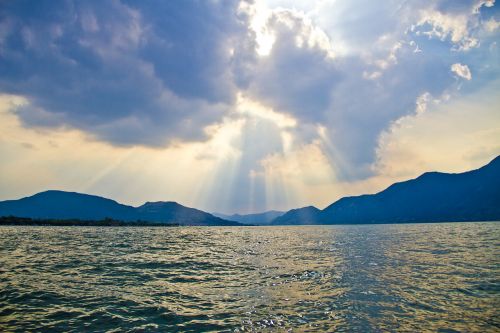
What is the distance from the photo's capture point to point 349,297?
2309cm

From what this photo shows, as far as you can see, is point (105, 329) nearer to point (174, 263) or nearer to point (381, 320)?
point (381, 320)

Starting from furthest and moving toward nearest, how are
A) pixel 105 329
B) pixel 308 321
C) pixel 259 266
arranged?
pixel 259 266 → pixel 308 321 → pixel 105 329

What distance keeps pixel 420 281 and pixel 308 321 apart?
1663 cm

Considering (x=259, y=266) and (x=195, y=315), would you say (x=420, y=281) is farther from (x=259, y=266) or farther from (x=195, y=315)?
(x=195, y=315)

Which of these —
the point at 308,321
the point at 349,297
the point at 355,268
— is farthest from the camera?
the point at 355,268

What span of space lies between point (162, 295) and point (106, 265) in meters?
18.4

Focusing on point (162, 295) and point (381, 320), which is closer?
point (381, 320)

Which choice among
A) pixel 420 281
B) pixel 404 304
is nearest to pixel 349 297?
pixel 404 304

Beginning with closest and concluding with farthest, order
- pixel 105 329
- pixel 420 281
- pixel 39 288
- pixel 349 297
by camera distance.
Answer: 1. pixel 105 329
2. pixel 349 297
3. pixel 39 288
4. pixel 420 281

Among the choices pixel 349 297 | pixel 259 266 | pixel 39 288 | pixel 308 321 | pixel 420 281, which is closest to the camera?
pixel 308 321

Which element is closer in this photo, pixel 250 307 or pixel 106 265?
pixel 250 307

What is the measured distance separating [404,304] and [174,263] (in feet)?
95.6

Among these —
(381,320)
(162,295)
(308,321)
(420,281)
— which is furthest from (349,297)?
(162,295)

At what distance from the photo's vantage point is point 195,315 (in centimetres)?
1888
